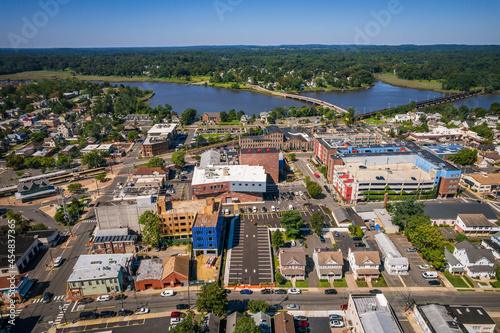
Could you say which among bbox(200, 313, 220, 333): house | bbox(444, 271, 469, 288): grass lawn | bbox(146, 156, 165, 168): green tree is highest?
bbox(146, 156, 165, 168): green tree

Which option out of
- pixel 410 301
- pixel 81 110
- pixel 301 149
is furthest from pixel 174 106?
pixel 410 301

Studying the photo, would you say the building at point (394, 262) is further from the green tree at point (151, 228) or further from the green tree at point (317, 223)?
the green tree at point (151, 228)

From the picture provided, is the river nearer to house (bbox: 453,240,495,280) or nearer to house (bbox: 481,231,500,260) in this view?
house (bbox: 481,231,500,260)

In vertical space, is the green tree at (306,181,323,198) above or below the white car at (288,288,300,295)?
above

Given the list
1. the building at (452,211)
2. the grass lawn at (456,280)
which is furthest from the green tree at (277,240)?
the building at (452,211)

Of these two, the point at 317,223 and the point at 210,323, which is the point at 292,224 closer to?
the point at 317,223

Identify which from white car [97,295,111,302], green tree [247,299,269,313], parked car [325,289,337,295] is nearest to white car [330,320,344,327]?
parked car [325,289,337,295]
